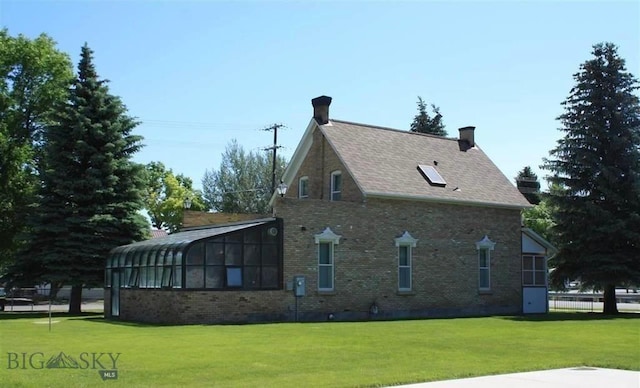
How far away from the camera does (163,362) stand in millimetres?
13828

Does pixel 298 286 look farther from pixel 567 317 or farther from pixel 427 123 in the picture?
pixel 427 123

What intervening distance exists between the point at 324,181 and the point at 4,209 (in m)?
17.6

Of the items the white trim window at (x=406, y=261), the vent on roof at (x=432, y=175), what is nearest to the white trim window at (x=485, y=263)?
the vent on roof at (x=432, y=175)

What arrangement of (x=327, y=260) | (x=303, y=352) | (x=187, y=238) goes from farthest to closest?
(x=327, y=260)
(x=187, y=238)
(x=303, y=352)

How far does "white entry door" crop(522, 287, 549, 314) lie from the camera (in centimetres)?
3569

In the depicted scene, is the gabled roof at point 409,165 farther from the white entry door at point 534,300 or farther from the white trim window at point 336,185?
the white entry door at point 534,300

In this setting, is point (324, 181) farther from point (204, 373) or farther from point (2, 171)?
point (204, 373)

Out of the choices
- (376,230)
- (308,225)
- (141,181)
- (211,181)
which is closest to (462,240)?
(376,230)

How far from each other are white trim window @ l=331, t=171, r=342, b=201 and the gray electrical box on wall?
5.19m

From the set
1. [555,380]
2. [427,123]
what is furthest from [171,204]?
[555,380]

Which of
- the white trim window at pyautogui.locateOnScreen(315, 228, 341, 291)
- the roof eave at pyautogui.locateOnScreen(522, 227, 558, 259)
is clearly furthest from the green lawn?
the roof eave at pyautogui.locateOnScreen(522, 227, 558, 259)

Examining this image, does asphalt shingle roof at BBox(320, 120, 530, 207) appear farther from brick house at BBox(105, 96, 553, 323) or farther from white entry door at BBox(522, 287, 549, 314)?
white entry door at BBox(522, 287, 549, 314)

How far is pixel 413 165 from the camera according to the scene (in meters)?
33.9

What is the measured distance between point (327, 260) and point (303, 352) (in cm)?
1341
